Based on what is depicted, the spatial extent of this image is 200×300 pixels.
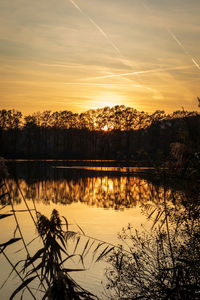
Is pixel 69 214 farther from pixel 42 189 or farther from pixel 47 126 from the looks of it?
pixel 47 126

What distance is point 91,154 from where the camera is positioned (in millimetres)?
102188

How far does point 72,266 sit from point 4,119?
8867 centimetres

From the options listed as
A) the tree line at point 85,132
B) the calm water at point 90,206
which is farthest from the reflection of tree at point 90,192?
the tree line at point 85,132

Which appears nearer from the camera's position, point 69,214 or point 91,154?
point 69,214

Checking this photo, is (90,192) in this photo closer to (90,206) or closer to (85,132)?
(90,206)

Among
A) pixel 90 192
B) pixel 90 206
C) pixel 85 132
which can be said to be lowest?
pixel 90 206

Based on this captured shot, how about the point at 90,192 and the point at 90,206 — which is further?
the point at 90,192

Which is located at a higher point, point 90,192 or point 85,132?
point 85,132

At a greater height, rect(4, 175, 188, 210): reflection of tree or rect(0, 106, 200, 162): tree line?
rect(0, 106, 200, 162): tree line

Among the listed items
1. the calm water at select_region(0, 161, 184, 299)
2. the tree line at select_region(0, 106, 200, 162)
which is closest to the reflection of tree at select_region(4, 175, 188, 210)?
the calm water at select_region(0, 161, 184, 299)

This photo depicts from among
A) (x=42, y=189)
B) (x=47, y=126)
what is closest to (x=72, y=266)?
(x=42, y=189)

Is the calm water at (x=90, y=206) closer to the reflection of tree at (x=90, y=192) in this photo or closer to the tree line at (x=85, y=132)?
the reflection of tree at (x=90, y=192)

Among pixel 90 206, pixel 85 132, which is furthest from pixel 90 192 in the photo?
pixel 85 132

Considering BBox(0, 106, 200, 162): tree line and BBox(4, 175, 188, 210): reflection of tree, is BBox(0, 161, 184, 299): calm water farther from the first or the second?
BBox(0, 106, 200, 162): tree line
